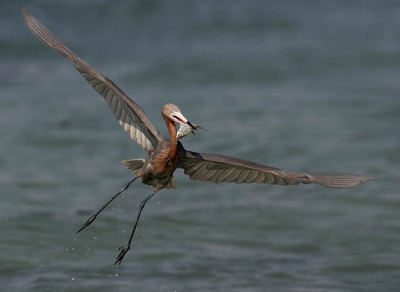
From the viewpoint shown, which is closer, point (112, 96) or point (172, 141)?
point (172, 141)

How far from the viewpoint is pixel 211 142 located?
538 inches

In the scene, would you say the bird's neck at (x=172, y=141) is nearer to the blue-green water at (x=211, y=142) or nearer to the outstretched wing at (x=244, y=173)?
the outstretched wing at (x=244, y=173)

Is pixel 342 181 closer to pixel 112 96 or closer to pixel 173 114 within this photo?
pixel 173 114

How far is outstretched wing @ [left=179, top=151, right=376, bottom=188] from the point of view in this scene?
675 cm

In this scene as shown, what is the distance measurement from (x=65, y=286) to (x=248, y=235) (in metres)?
2.73

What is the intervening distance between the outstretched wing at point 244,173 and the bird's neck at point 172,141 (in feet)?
0.58

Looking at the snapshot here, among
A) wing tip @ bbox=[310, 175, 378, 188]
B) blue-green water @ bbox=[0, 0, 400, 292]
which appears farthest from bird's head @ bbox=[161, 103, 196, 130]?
blue-green water @ bbox=[0, 0, 400, 292]

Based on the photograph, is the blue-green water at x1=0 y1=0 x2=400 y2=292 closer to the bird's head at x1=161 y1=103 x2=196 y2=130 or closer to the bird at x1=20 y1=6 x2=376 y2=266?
the bird at x1=20 y1=6 x2=376 y2=266

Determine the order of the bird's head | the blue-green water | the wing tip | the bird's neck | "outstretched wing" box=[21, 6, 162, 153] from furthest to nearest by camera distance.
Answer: the blue-green water < "outstretched wing" box=[21, 6, 162, 153] < the bird's neck < the bird's head < the wing tip

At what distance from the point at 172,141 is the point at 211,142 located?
21.2ft

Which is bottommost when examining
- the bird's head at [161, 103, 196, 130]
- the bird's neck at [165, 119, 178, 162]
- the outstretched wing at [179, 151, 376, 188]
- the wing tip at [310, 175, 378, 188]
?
the wing tip at [310, 175, 378, 188]

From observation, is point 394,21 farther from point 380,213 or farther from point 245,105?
point 380,213

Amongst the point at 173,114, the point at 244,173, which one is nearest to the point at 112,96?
the point at 173,114

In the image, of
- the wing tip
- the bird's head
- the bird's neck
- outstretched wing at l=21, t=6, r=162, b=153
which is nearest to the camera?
the wing tip
